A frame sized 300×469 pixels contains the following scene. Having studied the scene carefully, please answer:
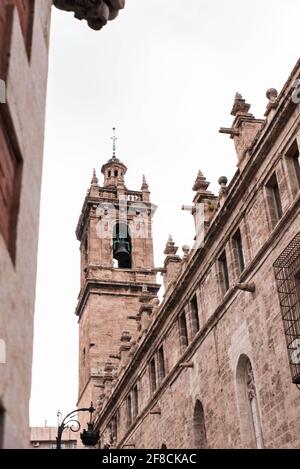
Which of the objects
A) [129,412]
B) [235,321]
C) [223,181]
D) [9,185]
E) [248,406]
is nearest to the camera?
[9,185]

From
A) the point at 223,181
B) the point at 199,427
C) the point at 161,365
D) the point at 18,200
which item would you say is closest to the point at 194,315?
the point at 199,427

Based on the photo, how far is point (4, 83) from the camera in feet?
12.5

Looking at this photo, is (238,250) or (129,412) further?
(129,412)

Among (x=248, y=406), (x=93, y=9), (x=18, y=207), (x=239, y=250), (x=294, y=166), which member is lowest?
(x=18, y=207)

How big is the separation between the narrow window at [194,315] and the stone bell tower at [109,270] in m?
18.1

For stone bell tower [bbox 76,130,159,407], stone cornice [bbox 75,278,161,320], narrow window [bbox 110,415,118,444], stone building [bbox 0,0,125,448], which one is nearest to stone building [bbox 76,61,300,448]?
narrow window [bbox 110,415,118,444]

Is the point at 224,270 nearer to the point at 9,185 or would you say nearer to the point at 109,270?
the point at 9,185

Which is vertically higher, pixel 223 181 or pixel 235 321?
pixel 223 181

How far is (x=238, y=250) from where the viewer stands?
65.4 ft

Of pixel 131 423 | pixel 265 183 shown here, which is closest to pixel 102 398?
pixel 131 423

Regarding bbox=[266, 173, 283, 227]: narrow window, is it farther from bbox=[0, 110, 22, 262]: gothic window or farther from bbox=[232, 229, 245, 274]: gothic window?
bbox=[0, 110, 22, 262]: gothic window

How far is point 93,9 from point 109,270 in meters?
38.9
